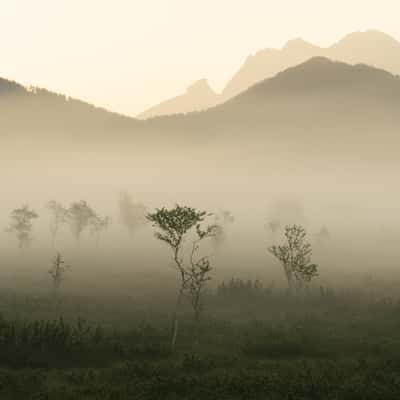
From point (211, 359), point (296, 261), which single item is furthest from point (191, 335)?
point (296, 261)

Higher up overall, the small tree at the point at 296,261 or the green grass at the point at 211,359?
the small tree at the point at 296,261

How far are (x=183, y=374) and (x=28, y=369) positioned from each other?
8656mm

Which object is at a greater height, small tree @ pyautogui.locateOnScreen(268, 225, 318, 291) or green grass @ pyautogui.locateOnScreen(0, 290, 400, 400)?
small tree @ pyautogui.locateOnScreen(268, 225, 318, 291)

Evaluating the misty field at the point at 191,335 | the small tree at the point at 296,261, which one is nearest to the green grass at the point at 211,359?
the misty field at the point at 191,335

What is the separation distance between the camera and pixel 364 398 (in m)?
23.7

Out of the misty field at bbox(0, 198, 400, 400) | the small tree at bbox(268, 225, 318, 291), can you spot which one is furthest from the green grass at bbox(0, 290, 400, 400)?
the small tree at bbox(268, 225, 318, 291)

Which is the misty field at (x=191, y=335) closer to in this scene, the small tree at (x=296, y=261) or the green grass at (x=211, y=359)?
the green grass at (x=211, y=359)

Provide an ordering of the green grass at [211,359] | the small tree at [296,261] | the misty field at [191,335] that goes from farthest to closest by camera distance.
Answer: the small tree at [296,261]
the misty field at [191,335]
the green grass at [211,359]

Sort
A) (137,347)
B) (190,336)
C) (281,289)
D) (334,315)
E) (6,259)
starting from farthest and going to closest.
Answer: (6,259) → (281,289) → (334,315) → (190,336) → (137,347)

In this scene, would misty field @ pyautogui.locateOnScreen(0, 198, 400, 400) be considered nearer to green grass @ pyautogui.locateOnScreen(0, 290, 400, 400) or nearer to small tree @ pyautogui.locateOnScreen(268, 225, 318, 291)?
green grass @ pyautogui.locateOnScreen(0, 290, 400, 400)

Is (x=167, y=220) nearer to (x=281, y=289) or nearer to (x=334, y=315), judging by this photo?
(x=334, y=315)

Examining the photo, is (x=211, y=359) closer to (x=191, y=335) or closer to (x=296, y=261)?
(x=191, y=335)

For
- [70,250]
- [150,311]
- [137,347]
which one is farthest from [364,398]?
[70,250]

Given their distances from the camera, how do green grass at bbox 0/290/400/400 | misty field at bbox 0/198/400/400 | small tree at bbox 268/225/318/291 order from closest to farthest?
green grass at bbox 0/290/400/400 < misty field at bbox 0/198/400/400 < small tree at bbox 268/225/318/291
